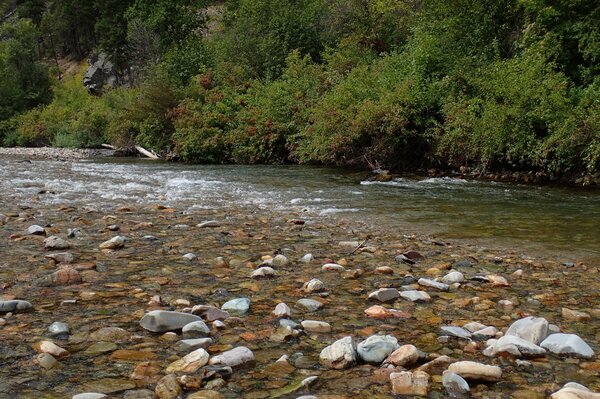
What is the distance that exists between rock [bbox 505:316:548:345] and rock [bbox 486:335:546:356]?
0.14 metres

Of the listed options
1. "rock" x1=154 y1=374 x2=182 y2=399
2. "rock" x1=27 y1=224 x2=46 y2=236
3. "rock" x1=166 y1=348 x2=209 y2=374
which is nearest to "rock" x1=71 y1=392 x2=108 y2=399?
"rock" x1=154 y1=374 x2=182 y2=399

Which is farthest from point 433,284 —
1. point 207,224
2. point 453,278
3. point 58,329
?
point 207,224

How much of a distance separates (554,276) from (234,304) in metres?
3.12

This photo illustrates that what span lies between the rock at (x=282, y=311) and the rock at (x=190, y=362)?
0.83 meters

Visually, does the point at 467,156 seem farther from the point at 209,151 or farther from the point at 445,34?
the point at 209,151

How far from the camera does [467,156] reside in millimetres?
14789

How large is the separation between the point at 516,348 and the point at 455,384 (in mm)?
603

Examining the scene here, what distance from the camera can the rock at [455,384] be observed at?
7.67 feet

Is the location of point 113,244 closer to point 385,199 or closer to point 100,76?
point 385,199

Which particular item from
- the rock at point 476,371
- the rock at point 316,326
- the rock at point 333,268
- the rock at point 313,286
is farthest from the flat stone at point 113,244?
the rock at point 476,371

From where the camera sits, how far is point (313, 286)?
4.02m

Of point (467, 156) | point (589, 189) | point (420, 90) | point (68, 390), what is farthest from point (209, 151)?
point (68, 390)

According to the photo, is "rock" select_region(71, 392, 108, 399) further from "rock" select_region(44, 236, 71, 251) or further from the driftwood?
the driftwood

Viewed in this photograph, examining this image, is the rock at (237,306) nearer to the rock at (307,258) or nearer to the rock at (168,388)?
the rock at (168,388)
